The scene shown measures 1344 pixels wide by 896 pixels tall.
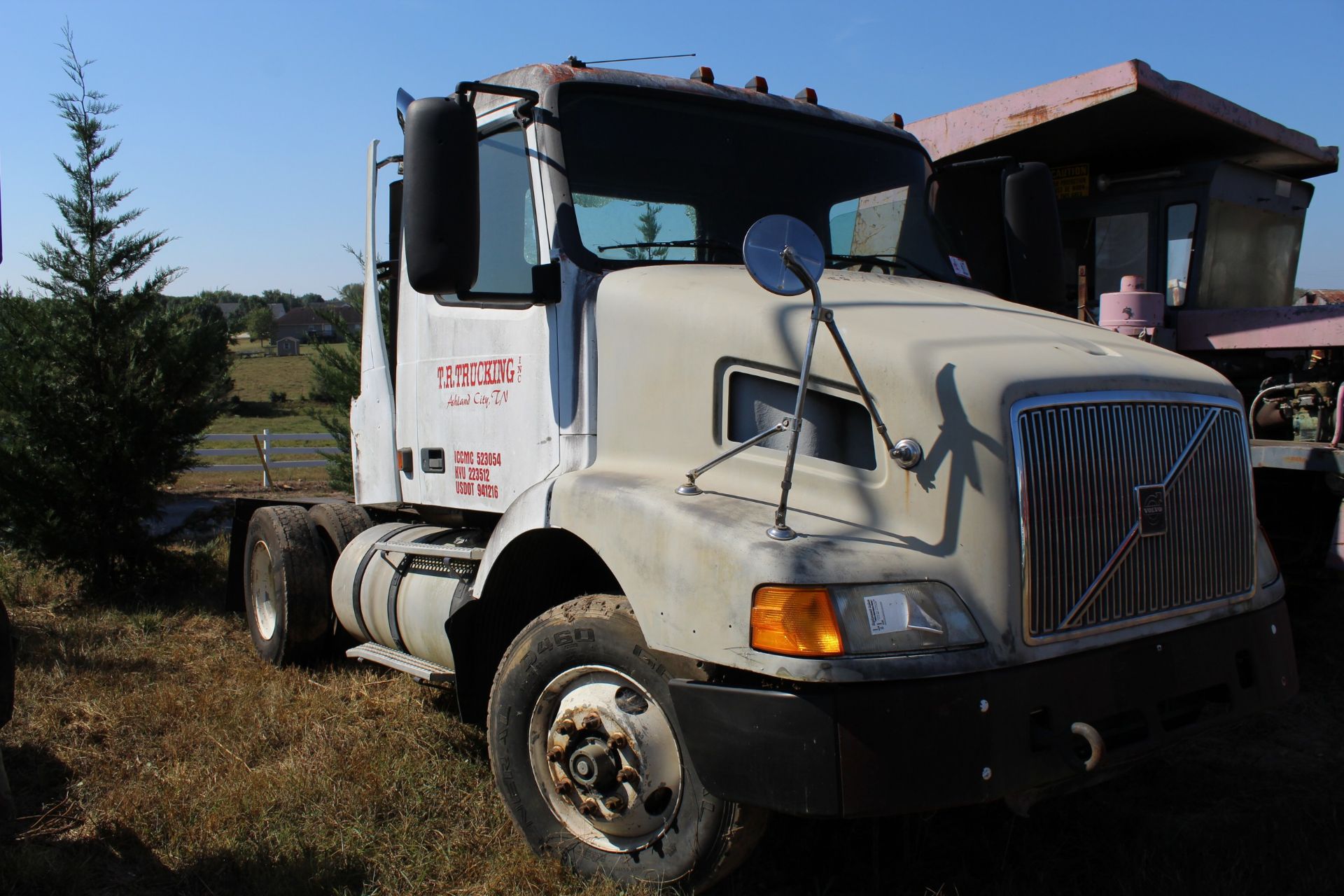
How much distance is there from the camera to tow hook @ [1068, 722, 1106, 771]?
9.30 feet

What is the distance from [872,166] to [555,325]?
5.58 feet

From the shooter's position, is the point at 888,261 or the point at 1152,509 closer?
the point at 1152,509

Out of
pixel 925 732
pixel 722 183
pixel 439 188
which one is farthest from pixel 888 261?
pixel 925 732

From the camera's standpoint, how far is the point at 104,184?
28.7 feet

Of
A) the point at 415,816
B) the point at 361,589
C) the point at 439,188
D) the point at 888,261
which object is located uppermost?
the point at 439,188

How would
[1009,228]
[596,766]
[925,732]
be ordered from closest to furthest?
[925,732]
[596,766]
[1009,228]

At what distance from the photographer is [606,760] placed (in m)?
3.35

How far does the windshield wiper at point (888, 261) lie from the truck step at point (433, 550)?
1.86 metres

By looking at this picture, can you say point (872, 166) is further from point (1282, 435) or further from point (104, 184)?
point (104, 184)

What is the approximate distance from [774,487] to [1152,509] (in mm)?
1101

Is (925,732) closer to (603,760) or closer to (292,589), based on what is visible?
(603,760)

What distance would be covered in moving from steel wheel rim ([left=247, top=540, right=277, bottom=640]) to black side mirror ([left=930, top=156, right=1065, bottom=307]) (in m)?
4.39

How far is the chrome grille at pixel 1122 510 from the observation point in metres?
2.94

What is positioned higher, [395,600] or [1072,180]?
[1072,180]
